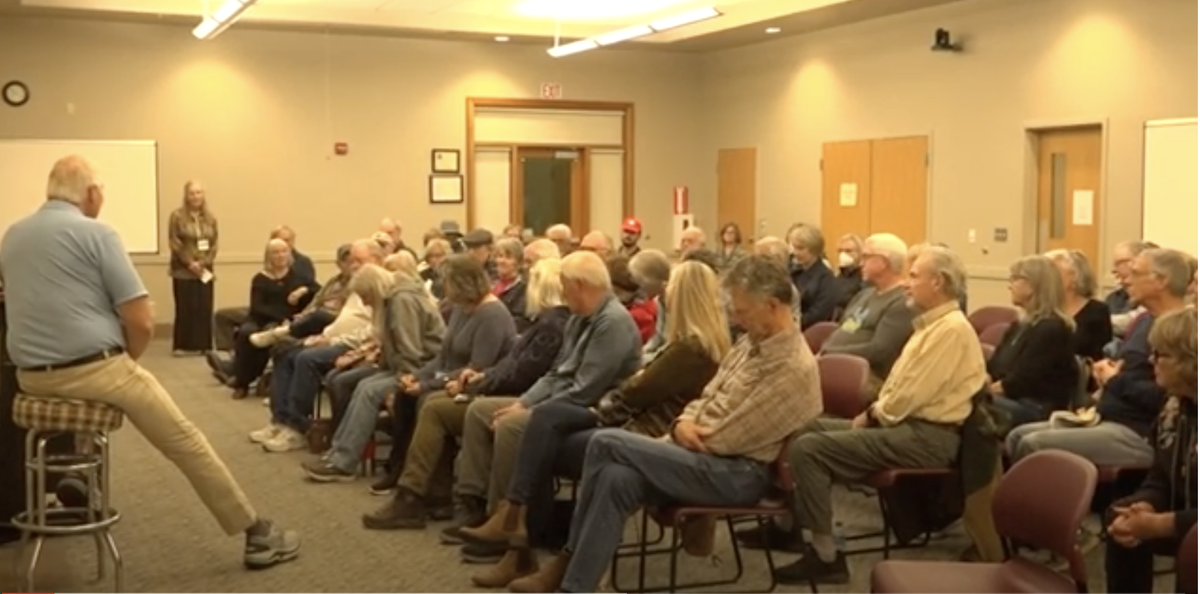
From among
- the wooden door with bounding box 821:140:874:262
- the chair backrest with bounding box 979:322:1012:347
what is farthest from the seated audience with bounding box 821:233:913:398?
the wooden door with bounding box 821:140:874:262

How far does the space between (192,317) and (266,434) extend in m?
4.71

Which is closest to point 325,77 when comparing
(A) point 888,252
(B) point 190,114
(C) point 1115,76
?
(B) point 190,114

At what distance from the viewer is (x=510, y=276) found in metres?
7.01

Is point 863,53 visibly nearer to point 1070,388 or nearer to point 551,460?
point 1070,388

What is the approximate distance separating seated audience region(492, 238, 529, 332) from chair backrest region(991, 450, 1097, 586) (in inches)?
134

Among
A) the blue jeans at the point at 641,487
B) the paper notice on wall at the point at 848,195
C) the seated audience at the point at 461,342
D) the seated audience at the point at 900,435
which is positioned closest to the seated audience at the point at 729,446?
the blue jeans at the point at 641,487

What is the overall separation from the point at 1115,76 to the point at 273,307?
6.08m

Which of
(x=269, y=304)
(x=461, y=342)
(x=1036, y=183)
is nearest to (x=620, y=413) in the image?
(x=461, y=342)

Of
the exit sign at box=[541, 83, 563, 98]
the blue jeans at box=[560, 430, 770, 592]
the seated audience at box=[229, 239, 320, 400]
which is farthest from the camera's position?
the exit sign at box=[541, 83, 563, 98]

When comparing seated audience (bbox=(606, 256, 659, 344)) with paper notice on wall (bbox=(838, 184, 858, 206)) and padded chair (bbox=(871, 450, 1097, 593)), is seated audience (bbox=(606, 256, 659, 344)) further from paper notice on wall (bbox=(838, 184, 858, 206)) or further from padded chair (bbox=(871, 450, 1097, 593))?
paper notice on wall (bbox=(838, 184, 858, 206))

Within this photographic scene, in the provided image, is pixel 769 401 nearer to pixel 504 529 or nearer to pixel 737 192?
pixel 504 529

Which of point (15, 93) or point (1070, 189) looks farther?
point (15, 93)

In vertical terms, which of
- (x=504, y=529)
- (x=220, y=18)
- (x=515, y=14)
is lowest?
(x=504, y=529)

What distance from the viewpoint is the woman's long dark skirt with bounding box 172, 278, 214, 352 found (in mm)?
11656
